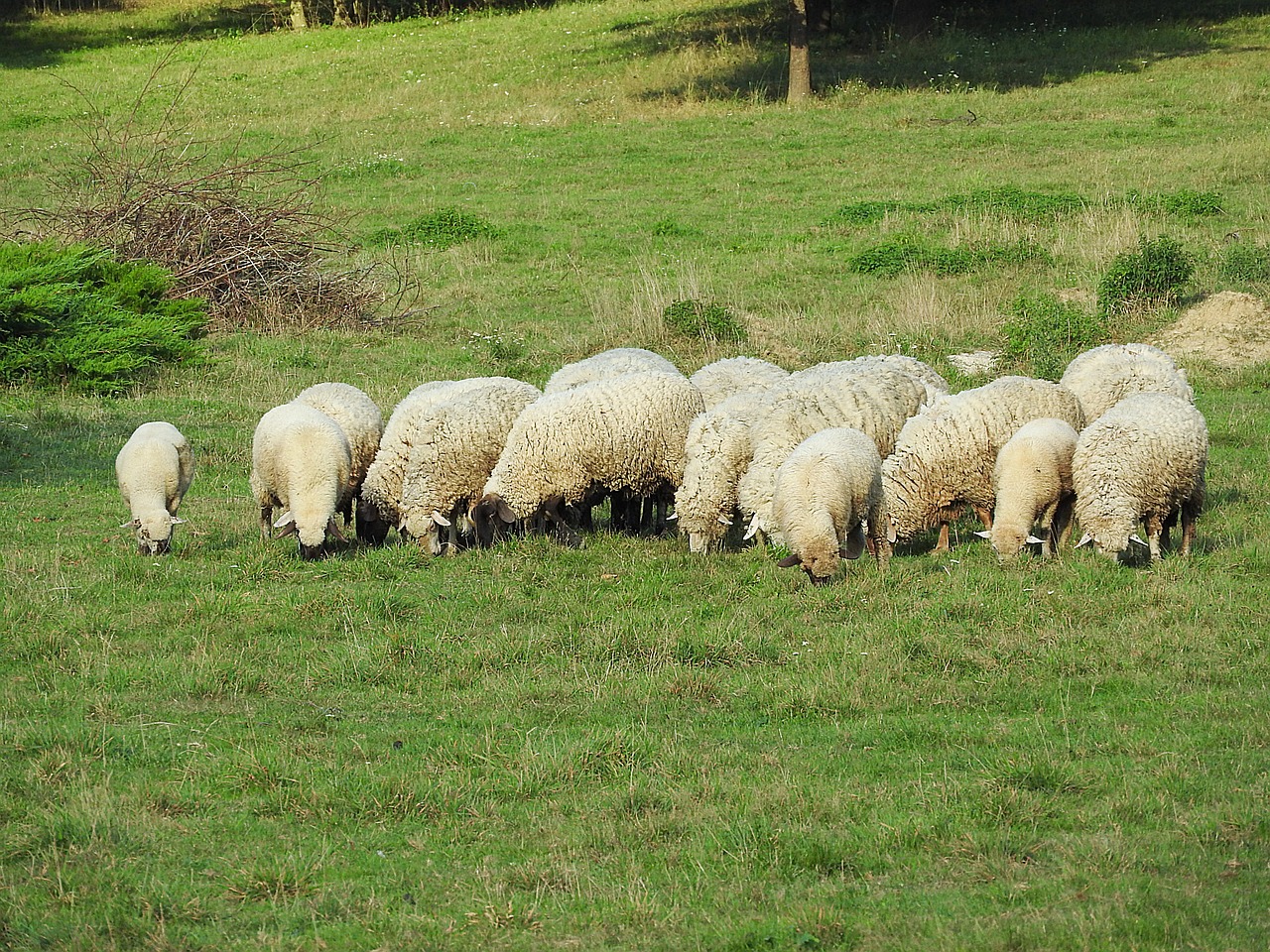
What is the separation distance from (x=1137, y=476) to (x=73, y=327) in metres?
12.8

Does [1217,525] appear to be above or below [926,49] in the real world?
below

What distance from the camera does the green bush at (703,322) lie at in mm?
17094

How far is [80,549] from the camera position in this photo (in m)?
10.4

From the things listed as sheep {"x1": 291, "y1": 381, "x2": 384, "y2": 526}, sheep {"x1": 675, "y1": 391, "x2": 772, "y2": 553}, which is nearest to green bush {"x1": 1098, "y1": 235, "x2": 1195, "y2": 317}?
sheep {"x1": 675, "y1": 391, "x2": 772, "y2": 553}

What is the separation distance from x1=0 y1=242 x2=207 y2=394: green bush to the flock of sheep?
18.7 ft

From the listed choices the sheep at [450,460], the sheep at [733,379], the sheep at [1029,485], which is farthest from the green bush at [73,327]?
the sheep at [1029,485]

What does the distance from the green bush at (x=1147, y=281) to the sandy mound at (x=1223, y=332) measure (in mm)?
425

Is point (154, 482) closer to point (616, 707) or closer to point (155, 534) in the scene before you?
point (155, 534)

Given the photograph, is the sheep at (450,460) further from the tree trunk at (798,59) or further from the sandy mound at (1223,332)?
the tree trunk at (798,59)

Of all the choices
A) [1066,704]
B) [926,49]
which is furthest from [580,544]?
[926,49]

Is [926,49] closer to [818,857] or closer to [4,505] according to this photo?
[4,505]

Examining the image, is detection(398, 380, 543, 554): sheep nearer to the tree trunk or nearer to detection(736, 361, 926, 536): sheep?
detection(736, 361, 926, 536): sheep

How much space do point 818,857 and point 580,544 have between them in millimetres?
5359

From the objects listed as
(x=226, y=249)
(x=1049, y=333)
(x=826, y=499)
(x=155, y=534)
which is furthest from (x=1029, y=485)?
(x=226, y=249)
